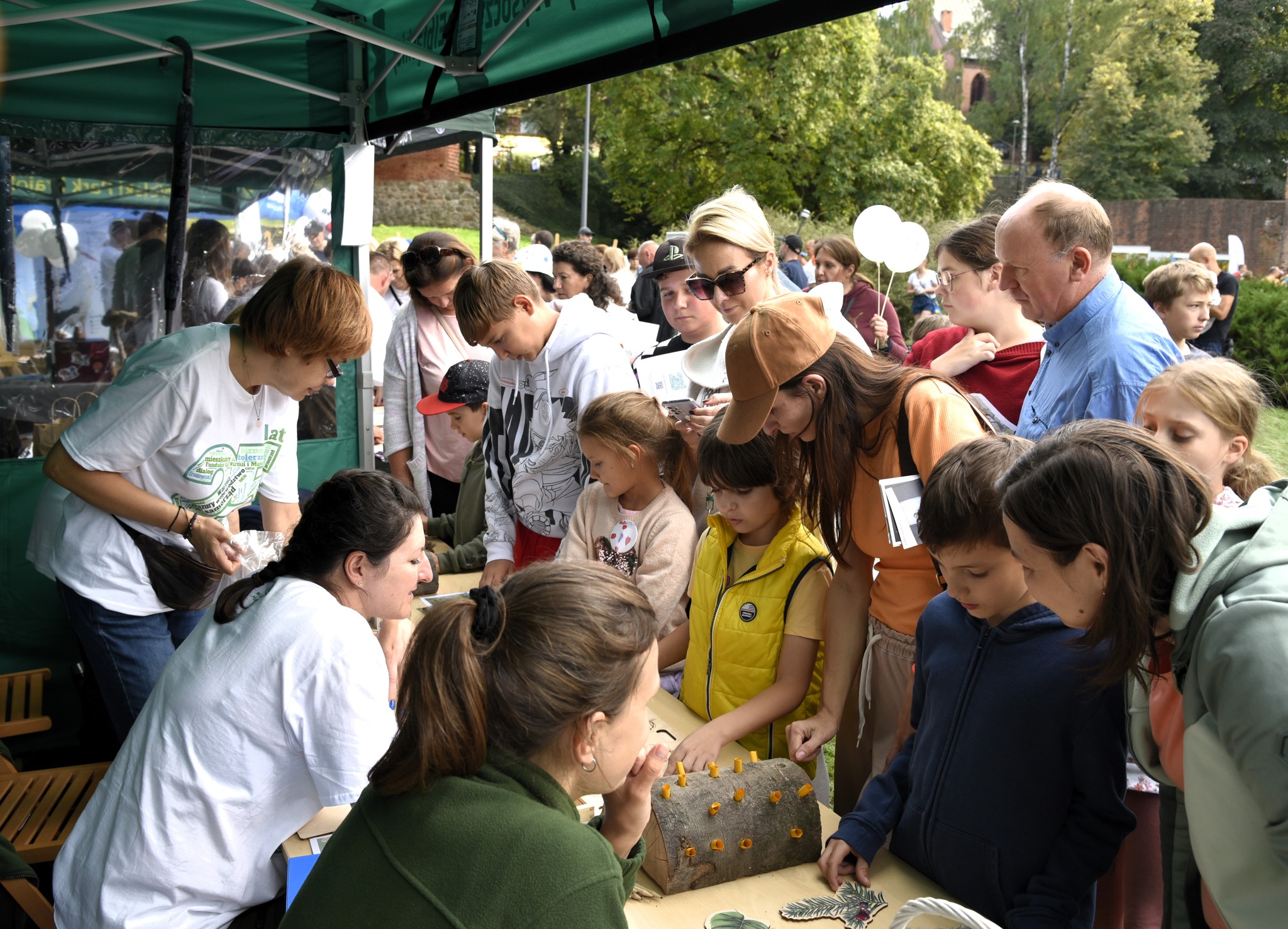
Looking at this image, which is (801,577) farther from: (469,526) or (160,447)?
(469,526)

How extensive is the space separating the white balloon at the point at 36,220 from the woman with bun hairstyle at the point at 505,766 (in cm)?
395

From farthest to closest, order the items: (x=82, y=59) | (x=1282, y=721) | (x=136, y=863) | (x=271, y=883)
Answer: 1. (x=82, y=59)
2. (x=271, y=883)
3. (x=136, y=863)
4. (x=1282, y=721)

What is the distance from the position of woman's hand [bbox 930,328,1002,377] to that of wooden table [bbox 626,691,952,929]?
1852mm

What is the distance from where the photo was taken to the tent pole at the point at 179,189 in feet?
12.8

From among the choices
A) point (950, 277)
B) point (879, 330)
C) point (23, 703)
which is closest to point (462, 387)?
point (950, 277)

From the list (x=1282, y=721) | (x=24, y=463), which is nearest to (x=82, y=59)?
(x=24, y=463)

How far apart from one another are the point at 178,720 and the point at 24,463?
287cm

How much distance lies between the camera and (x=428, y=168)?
2672cm

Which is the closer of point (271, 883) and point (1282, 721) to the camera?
point (1282, 721)

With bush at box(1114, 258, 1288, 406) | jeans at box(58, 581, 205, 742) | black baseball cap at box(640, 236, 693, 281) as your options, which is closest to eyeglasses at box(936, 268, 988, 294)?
black baseball cap at box(640, 236, 693, 281)

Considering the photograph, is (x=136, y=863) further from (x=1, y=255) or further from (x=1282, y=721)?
(x=1, y=255)

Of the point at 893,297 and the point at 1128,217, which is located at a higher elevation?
the point at 1128,217

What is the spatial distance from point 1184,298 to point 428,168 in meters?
24.7

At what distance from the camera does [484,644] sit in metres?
1.28
